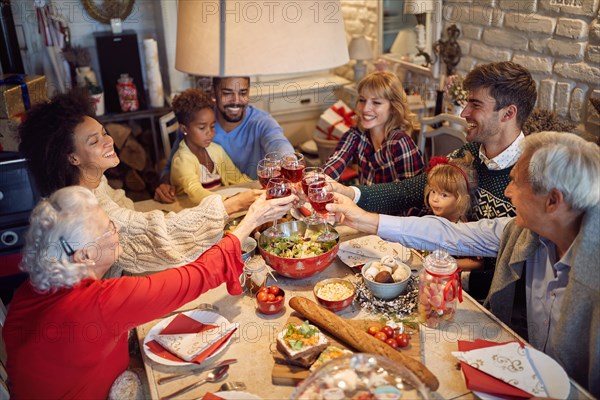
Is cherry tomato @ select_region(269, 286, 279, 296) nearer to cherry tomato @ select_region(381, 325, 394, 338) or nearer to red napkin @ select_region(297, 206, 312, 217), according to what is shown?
cherry tomato @ select_region(381, 325, 394, 338)

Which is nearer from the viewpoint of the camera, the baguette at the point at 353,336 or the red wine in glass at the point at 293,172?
the baguette at the point at 353,336

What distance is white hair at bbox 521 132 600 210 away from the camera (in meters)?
A: 1.38

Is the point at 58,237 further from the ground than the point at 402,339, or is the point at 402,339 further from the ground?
the point at 58,237

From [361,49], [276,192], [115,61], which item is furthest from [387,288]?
[115,61]

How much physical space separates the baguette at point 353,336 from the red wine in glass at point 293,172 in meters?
0.47

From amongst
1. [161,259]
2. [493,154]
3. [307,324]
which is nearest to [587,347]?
[307,324]

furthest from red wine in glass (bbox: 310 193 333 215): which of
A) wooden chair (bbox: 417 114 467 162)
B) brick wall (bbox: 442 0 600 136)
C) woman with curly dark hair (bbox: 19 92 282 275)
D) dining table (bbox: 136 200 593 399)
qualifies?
brick wall (bbox: 442 0 600 136)

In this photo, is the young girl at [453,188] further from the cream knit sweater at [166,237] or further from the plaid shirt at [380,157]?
the cream knit sweater at [166,237]

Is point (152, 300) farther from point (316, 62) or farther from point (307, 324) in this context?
point (316, 62)

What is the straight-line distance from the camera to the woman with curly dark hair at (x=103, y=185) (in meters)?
1.93

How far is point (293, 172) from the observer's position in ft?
6.14

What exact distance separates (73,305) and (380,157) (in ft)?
6.30

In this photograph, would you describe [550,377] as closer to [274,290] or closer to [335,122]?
[274,290]

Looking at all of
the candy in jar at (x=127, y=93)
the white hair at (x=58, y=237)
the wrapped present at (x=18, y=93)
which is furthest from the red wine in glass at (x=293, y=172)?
the candy in jar at (x=127, y=93)
